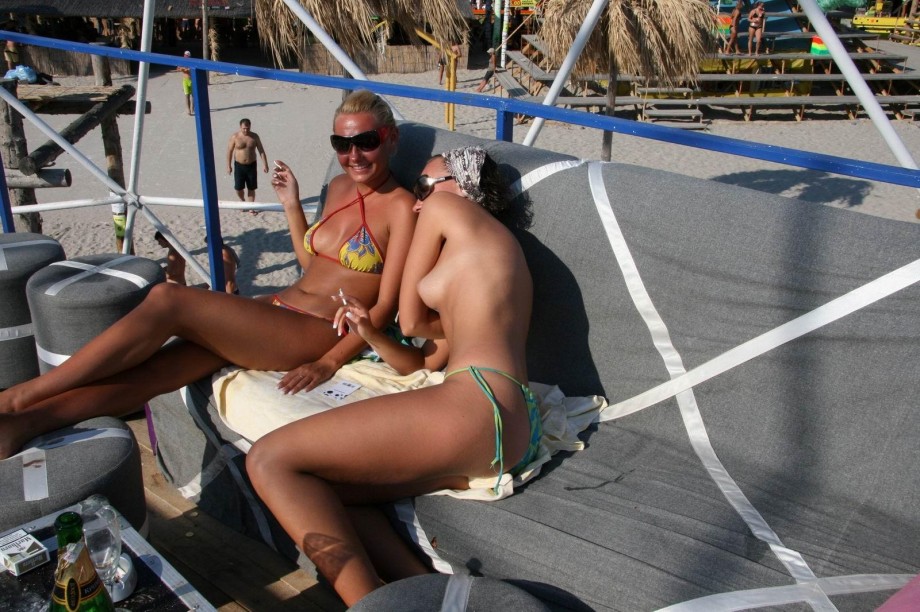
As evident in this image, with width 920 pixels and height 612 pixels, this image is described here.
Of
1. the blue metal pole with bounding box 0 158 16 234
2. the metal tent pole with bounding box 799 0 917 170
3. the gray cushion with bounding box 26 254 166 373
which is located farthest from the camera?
the blue metal pole with bounding box 0 158 16 234

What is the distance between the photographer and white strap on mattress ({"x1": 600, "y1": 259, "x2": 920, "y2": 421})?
2184 millimetres

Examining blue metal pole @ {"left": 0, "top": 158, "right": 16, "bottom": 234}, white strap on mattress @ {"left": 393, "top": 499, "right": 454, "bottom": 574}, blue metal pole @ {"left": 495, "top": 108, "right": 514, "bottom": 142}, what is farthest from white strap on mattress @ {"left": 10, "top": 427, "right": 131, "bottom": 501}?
blue metal pole @ {"left": 0, "top": 158, "right": 16, "bottom": 234}

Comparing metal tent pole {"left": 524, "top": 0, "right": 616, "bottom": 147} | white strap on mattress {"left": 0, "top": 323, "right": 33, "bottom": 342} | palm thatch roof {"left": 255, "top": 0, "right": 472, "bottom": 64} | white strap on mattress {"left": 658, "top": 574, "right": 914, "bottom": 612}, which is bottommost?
white strap on mattress {"left": 658, "top": 574, "right": 914, "bottom": 612}

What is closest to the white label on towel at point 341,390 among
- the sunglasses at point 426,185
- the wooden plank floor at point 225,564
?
the wooden plank floor at point 225,564

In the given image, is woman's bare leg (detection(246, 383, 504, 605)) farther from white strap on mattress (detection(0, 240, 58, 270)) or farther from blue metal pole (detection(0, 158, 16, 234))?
blue metal pole (detection(0, 158, 16, 234))

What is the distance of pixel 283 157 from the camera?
1497 centimetres

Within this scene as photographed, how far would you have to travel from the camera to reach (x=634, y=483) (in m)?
2.34

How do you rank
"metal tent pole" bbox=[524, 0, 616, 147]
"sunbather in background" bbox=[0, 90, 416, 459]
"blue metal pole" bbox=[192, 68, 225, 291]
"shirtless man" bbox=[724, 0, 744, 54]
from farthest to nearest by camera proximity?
1. "shirtless man" bbox=[724, 0, 744, 54]
2. "blue metal pole" bbox=[192, 68, 225, 291]
3. "metal tent pole" bbox=[524, 0, 616, 147]
4. "sunbather in background" bbox=[0, 90, 416, 459]

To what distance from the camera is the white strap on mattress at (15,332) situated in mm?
3531

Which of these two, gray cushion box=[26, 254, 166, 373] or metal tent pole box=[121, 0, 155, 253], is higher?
metal tent pole box=[121, 0, 155, 253]

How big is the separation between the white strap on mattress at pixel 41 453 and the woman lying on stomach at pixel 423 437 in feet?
1.84

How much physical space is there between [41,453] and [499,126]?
2189 millimetres

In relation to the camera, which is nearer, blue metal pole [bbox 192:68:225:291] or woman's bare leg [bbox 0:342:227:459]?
woman's bare leg [bbox 0:342:227:459]

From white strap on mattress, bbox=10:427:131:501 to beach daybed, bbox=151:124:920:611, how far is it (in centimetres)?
43
